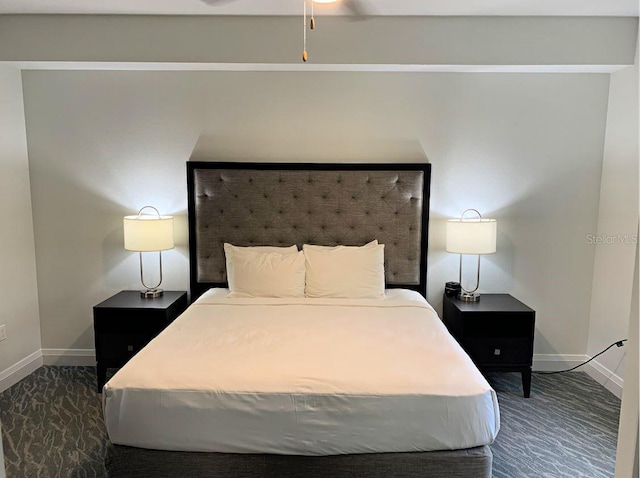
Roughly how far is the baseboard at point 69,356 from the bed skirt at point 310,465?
6.80 ft

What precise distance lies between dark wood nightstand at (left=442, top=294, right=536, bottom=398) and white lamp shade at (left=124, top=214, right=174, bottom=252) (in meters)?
2.23

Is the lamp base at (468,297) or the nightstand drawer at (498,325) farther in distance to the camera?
the lamp base at (468,297)

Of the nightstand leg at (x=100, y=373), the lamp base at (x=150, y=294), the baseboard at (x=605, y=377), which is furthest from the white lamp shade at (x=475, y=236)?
the nightstand leg at (x=100, y=373)

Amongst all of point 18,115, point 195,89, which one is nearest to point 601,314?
point 195,89

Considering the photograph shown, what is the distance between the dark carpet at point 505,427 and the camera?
2479 mm

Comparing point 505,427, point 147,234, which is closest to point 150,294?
point 147,234

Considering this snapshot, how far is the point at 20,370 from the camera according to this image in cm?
354

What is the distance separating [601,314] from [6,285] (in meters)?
4.52

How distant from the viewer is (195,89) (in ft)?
11.7

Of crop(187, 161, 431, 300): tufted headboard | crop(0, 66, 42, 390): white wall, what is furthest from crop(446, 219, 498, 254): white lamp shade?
crop(0, 66, 42, 390): white wall

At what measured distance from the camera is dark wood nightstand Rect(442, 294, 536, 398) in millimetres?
3264

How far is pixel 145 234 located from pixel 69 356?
4.45 ft

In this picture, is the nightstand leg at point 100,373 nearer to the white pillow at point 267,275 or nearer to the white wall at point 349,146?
the white wall at point 349,146

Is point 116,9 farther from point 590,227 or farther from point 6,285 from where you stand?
point 590,227
